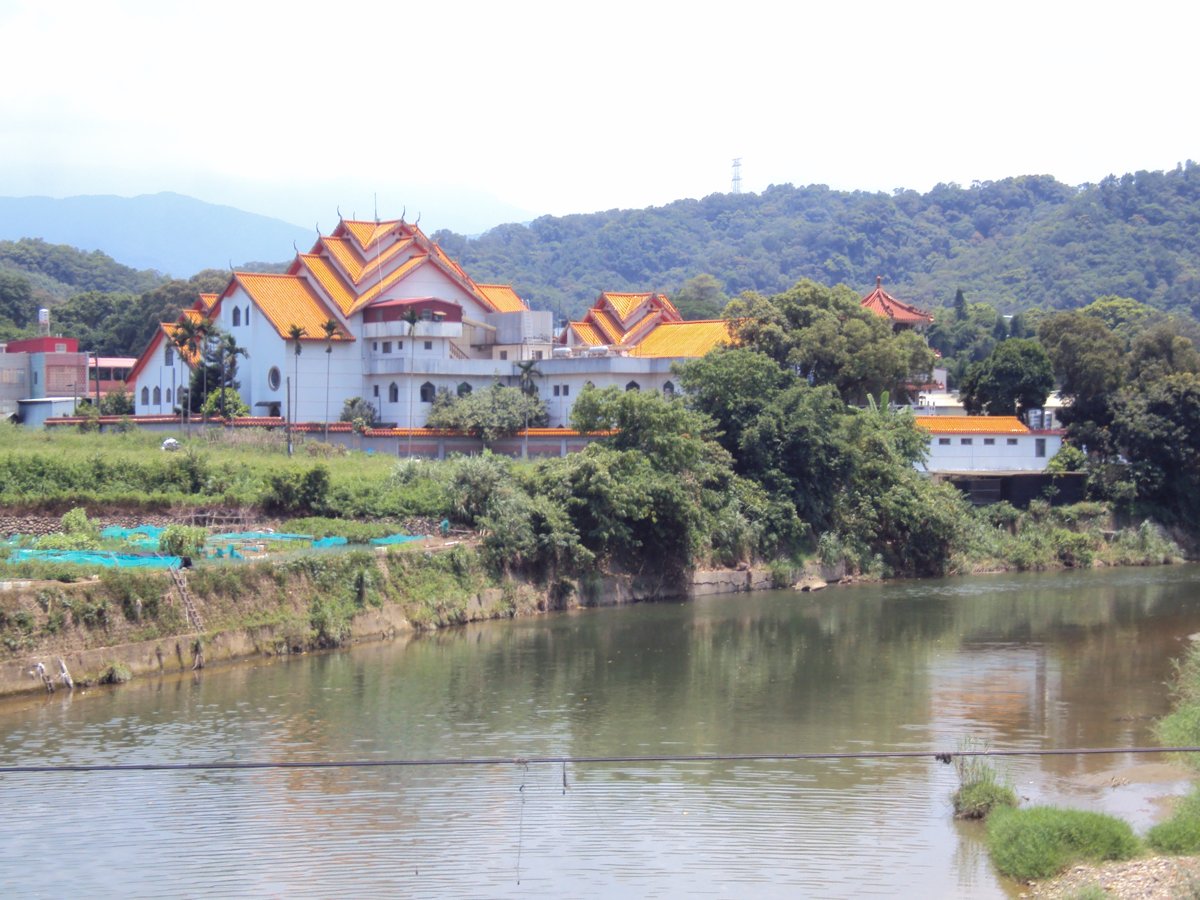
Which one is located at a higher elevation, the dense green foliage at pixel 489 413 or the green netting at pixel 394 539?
the dense green foliage at pixel 489 413

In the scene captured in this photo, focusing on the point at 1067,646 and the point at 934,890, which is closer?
the point at 934,890

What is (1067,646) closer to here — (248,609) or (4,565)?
(248,609)

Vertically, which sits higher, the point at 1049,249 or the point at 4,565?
the point at 1049,249

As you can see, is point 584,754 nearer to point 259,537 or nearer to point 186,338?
point 259,537

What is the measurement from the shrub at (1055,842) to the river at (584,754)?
335mm

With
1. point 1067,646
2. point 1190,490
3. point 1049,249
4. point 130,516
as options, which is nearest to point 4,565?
point 130,516

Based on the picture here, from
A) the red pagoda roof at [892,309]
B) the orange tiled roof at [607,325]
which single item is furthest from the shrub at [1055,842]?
the red pagoda roof at [892,309]

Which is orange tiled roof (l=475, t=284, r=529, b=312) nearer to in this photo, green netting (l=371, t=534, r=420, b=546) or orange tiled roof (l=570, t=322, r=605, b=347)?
orange tiled roof (l=570, t=322, r=605, b=347)

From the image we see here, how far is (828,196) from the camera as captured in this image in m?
192

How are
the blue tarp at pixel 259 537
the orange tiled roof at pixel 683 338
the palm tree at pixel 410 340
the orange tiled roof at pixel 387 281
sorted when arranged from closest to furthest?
the blue tarp at pixel 259 537
the palm tree at pixel 410 340
the orange tiled roof at pixel 387 281
the orange tiled roof at pixel 683 338

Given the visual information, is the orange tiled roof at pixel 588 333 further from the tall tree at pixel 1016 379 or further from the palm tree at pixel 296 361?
the tall tree at pixel 1016 379

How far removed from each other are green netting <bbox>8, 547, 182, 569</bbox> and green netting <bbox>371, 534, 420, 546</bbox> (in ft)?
21.1

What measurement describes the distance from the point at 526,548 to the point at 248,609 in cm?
823

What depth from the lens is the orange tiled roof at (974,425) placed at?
49.2m
